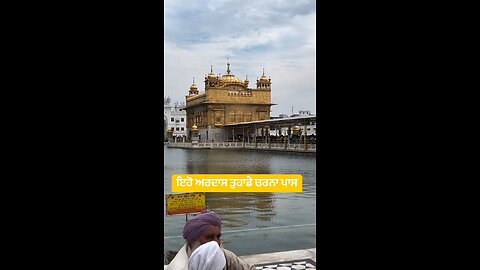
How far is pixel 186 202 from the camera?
182 centimetres

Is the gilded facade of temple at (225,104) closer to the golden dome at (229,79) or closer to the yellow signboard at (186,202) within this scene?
the golden dome at (229,79)

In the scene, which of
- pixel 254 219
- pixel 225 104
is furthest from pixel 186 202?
pixel 225 104

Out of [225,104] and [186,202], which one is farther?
[225,104]

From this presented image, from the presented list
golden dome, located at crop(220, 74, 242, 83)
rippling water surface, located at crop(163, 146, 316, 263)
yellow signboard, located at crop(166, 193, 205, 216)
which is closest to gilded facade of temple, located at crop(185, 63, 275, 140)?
golden dome, located at crop(220, 74, 242, 83)

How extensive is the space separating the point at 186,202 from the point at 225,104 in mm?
4737

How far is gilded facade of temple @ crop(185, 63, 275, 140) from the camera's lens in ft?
18.4
